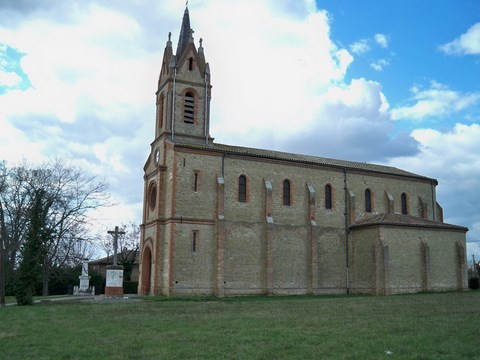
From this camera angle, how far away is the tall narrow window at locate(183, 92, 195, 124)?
40.2 m

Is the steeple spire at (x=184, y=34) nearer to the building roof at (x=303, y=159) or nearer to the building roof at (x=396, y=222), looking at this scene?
the building roof at (x=303, y=159)

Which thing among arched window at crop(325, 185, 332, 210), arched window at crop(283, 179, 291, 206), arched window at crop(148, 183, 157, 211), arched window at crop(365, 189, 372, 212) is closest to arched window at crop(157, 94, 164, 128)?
arched window at crop(148, 183, 157, 211)

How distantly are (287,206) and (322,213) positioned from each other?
3376 mm

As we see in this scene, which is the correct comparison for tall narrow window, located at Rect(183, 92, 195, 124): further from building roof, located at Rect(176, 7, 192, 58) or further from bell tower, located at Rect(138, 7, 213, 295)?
building roof, located at Rect(176, 7, 192, 58)

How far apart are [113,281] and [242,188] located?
39.1ft

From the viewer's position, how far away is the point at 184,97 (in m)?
40.4

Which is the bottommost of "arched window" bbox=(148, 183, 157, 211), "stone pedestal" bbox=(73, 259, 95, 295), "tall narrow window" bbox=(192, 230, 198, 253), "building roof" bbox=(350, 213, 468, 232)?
"stone pedestal" bbox=(73, 259, 95, 295)

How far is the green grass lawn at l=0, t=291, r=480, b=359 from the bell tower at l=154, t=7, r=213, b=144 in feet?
68.5

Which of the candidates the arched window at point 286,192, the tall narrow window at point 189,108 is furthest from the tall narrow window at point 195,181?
the arched window at point 286,192

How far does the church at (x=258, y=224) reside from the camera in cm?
3569

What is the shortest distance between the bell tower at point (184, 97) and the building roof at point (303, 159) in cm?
219

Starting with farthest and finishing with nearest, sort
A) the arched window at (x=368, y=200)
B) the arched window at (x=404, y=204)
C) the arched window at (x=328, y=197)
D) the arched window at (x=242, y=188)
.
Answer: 1. the arched window at (x=404, y=204)
2. the arched window at (x=368, y=200)
3. the arched window at (x=328, y=197)
4. the arched window at (x=242, y=188)

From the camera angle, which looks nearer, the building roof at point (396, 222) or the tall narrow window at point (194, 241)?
the tall narrow window at point (194, 241)

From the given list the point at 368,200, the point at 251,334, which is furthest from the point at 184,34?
the point at 251,334
